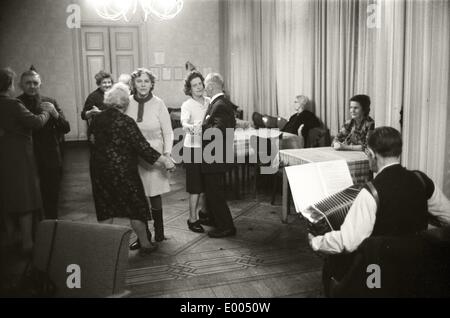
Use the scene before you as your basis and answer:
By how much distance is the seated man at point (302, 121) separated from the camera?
6164 mm

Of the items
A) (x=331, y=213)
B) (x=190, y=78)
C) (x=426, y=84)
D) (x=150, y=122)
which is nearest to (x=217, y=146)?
(x=150, y=122)

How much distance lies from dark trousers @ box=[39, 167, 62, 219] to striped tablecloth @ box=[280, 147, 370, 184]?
6.80ft

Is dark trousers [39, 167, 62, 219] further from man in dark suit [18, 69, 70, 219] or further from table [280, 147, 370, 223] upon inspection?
table [280, 147, 370, 223]

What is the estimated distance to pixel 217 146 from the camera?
3.98 m

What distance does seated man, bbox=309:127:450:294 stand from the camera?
199cm

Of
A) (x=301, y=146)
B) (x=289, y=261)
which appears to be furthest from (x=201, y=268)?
(x=301, y=146)

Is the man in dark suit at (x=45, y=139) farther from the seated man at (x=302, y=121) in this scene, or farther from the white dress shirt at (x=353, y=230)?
the seated man at (x=302, y=121)

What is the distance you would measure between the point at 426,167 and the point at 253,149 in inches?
88.3

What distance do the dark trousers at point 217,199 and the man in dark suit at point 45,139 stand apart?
4.28 ft

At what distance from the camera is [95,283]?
1.96 m

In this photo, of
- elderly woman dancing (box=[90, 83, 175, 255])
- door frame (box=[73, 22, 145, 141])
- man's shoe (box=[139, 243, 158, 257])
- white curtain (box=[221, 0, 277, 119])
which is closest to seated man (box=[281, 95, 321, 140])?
white curtain (box=[221, 0, 277, 119])

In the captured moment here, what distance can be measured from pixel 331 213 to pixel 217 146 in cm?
191

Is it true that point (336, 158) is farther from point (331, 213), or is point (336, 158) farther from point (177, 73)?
point (177, 73)

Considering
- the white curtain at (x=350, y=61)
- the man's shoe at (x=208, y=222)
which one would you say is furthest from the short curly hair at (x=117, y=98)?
the white curtain at (x=350, y=61)
